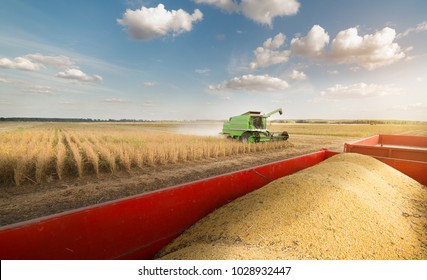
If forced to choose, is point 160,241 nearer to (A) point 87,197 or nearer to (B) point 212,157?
(A) point 87,197

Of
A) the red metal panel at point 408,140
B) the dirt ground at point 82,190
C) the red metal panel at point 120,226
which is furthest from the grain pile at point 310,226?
the red metal panel at point 408,140

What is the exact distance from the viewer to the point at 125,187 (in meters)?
4.75

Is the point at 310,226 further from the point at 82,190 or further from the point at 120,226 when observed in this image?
the point at 82,190

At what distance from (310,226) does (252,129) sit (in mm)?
9710

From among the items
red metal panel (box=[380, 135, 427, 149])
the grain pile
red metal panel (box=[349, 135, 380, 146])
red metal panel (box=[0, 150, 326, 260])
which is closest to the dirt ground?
red metal panel (box=[0, 150, 326, 260])

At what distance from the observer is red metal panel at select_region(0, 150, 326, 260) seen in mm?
1348

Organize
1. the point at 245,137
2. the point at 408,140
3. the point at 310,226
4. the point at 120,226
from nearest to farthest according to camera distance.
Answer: the point at 120,226, the point at 310,226, the point at 408,140, the point at 245,137

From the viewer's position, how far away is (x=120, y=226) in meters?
1.72

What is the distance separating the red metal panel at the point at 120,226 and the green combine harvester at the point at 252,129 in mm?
9006

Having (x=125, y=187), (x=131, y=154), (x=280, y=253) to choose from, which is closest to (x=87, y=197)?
(x=125, y=187)

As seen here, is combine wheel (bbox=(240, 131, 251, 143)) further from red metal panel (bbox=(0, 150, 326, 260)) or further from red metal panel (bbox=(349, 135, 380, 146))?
red metal panel (bbox=(0, 150, 326, 260))

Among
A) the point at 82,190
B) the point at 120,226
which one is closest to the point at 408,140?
the point at 120,226

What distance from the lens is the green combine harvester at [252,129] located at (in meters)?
11.4

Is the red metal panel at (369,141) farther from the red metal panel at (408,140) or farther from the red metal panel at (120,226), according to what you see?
the red metal panel at (120,226)
